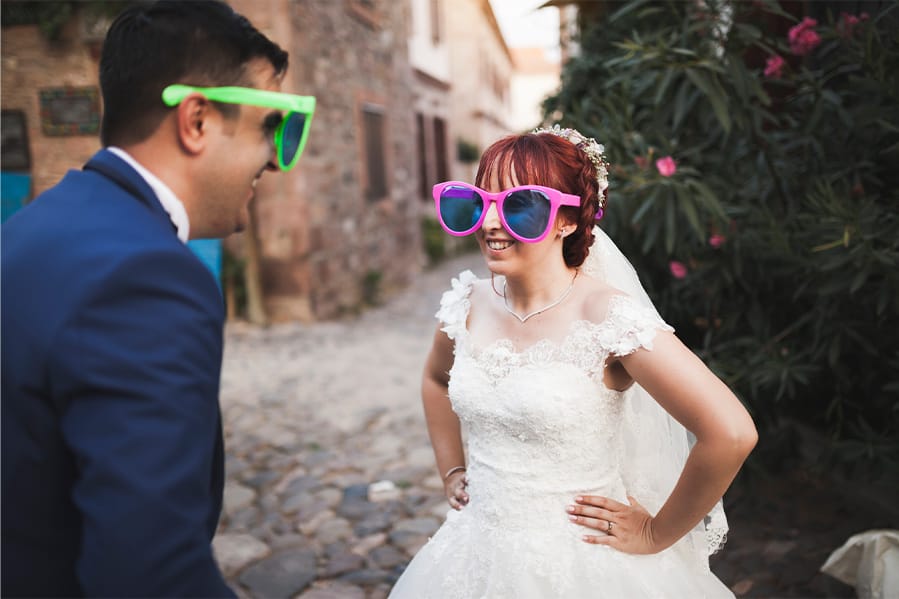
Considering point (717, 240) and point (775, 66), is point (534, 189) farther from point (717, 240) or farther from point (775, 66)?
point (775, 66)

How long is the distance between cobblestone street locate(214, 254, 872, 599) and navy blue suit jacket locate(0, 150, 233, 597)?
205 centimetres

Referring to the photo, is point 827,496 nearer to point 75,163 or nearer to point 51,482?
point 51,482

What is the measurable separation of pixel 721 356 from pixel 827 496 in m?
0.99

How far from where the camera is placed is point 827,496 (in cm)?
353

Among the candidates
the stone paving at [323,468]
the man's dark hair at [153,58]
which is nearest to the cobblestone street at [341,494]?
the stone paving at [323,468]

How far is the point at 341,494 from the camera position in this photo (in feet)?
12.9

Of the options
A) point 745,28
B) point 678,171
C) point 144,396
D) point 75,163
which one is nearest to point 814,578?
point 678,171

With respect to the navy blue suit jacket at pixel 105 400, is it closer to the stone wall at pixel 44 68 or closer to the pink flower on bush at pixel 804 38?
the pink flower on bush at pixel 804 38

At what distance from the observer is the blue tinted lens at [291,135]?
1344 millimetres

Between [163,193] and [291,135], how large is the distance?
0.96 feet

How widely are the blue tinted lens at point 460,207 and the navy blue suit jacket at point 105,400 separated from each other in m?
0.80

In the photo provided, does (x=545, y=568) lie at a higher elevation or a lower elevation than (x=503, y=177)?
lower

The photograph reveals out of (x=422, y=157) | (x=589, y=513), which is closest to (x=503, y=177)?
(x=589, y=513)

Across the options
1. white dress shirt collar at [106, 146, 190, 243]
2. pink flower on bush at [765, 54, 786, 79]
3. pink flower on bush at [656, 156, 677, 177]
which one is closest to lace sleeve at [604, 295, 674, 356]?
white dress shirt collar at [106, 146, 190, 243]
